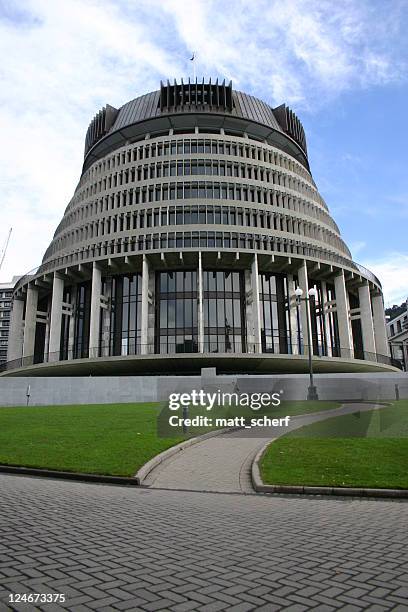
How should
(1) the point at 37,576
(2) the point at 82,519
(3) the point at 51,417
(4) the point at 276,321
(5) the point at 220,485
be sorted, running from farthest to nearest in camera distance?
(4) the point at 276,321, (3) the point at 51,417, (5) the point at 220,485, (2) the point at 82,519, (1) the point at 37,576

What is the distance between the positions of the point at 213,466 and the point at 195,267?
39023 mm

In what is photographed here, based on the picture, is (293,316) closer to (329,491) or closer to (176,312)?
(176,312)

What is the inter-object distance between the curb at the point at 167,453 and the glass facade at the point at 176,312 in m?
27.6

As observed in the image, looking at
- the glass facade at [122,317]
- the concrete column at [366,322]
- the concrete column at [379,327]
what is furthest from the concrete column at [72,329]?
the concrete column at [379,327]

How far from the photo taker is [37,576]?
4516mm

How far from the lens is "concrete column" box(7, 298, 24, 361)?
189 ft

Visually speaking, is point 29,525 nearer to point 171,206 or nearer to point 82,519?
point 82,519

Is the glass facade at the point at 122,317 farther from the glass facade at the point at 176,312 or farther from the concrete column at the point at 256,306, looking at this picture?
the concrete column at the point at 256,306

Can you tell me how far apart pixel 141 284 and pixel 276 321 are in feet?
51.3

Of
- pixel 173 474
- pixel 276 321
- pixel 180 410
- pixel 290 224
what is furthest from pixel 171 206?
pixel 173 474

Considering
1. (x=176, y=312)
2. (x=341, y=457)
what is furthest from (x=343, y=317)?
(x=341, y=457)

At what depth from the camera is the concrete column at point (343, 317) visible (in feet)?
163

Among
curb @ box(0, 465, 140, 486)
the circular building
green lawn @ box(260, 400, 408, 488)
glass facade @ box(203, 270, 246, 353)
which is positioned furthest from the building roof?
curb @ box(0, 465, 140, 486)

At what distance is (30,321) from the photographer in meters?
55.2
